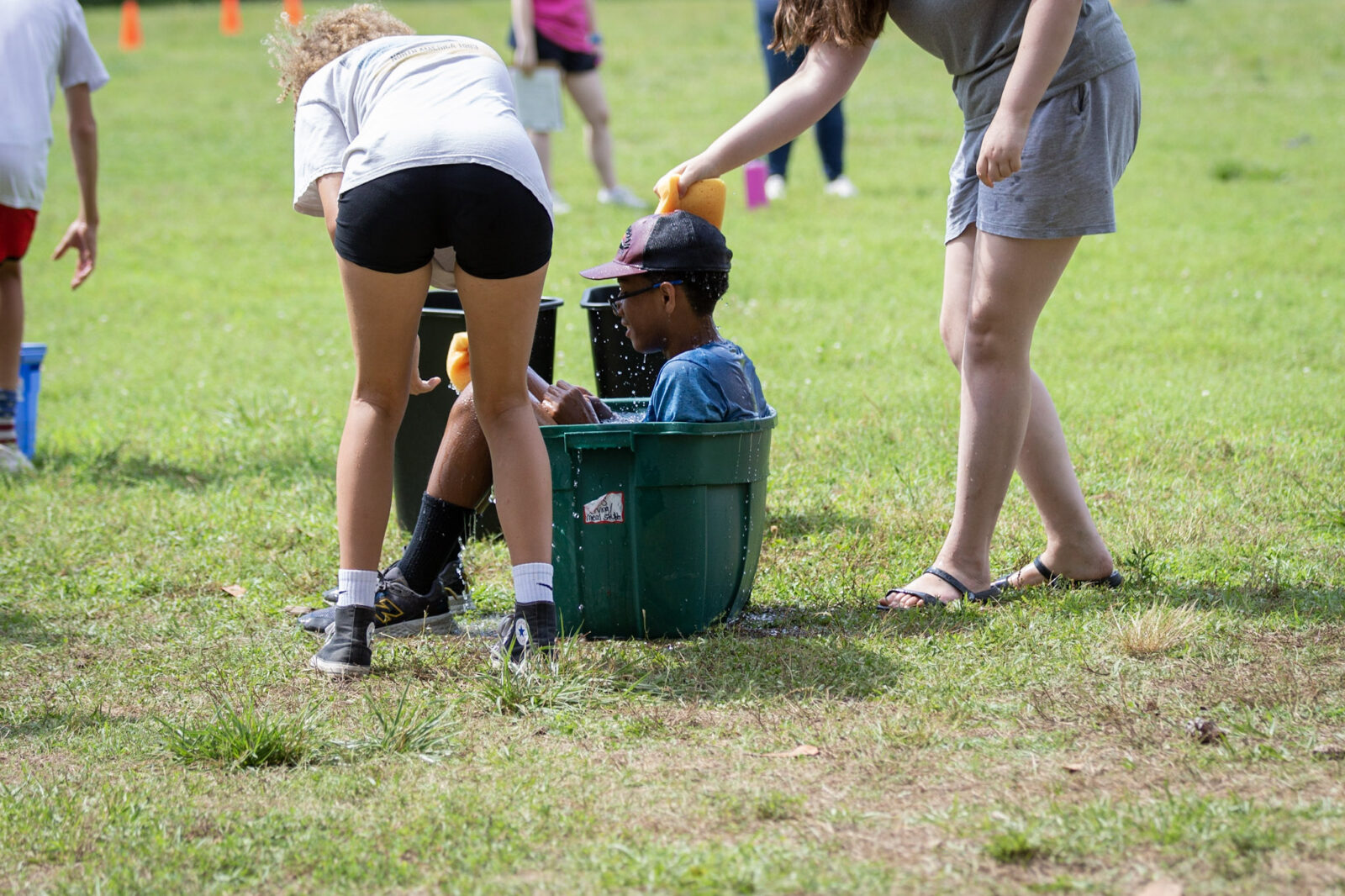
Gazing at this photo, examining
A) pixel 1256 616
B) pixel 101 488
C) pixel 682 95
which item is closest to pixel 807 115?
pixel 1256 616

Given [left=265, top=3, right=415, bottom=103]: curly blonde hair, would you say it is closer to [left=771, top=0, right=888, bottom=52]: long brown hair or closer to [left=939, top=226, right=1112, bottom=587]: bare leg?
[left=771, top=0, right=888, bottom=52]: long brown hair

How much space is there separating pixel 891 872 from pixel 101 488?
4.32 meters

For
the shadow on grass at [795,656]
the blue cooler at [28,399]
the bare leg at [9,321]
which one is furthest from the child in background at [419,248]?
the blue cooler at [28,399]

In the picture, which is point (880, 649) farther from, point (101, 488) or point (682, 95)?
point (682, 95)

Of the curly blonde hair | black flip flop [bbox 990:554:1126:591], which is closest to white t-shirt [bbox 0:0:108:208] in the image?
the curly blonde hair

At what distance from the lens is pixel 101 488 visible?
18.4 feet

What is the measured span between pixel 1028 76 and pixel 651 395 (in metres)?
1.23

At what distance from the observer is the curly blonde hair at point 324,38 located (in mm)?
3562

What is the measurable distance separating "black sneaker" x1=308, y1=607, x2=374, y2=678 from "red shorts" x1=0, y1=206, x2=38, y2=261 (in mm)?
3275

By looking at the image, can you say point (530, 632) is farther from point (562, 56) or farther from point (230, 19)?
point (230, 19)

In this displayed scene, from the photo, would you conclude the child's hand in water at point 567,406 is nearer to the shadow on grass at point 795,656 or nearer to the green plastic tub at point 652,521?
the green plastic tub at point 652,521

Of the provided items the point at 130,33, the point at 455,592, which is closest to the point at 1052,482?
the point at 455,592

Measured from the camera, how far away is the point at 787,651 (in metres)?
3.44

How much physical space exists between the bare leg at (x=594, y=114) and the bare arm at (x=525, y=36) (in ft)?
1.22
